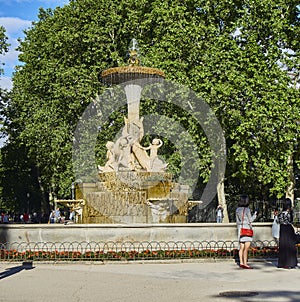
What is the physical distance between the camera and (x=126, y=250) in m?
14.4

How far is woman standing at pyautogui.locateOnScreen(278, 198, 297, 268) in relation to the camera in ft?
41.0

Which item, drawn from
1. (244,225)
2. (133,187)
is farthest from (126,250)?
(133,187)

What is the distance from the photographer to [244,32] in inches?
1142

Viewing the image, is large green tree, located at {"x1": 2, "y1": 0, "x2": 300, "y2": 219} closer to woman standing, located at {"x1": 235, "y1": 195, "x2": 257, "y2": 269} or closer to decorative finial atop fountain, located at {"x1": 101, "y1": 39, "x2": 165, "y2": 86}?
decorative finial atop fountain, located at {"x1": 101, "y1": 39, "x2": 165, "y2": 86}

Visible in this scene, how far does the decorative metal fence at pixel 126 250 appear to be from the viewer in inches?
540

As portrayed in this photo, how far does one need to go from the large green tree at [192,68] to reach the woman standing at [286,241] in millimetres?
14422

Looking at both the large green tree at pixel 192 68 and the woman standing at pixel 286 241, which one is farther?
the large green tree at pixel 192 68

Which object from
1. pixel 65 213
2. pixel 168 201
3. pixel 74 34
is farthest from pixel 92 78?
pixel 65 213

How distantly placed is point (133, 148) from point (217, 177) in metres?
11.8

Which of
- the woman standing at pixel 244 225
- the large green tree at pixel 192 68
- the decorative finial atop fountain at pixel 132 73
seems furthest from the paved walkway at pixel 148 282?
the large green tree at pixel 192 68

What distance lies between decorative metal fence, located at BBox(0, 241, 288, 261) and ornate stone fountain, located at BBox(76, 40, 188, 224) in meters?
4.09

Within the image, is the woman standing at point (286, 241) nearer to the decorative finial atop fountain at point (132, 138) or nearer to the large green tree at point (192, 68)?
the decorative finial atop fountain at point (132, 138)

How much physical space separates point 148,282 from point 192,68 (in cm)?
2117

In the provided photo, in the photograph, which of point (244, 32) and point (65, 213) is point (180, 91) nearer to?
point (244, 32)
